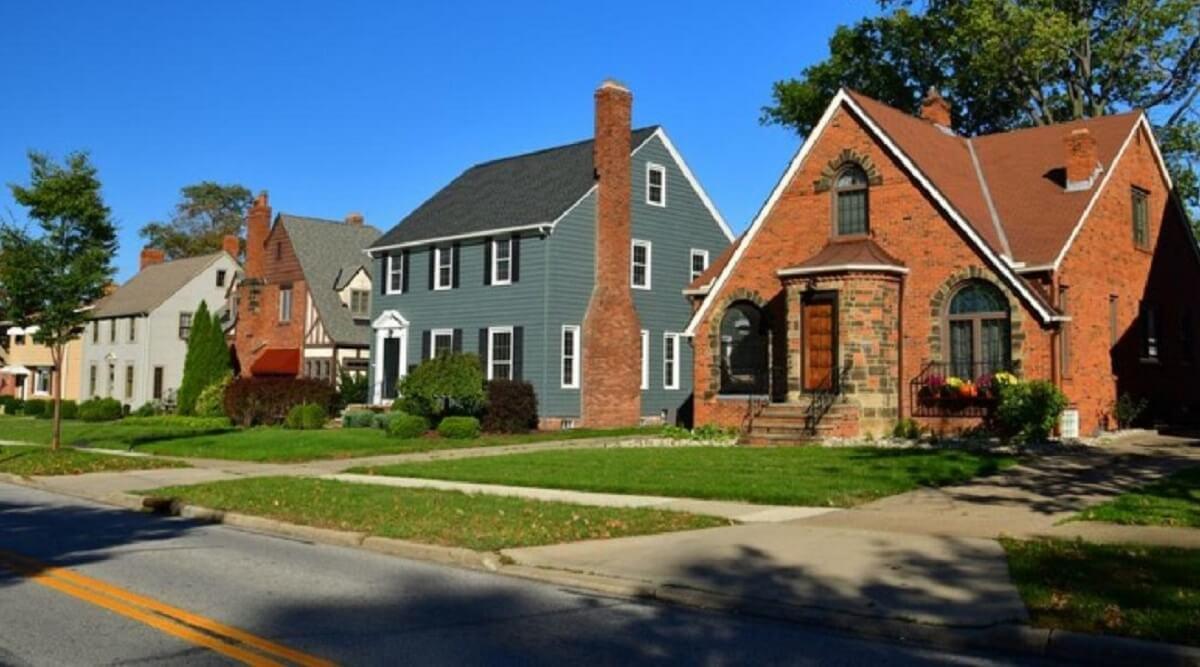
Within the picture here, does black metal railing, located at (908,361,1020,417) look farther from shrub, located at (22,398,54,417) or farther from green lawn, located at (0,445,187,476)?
shrub, located at (22,398,54,417)

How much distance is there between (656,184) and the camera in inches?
1391

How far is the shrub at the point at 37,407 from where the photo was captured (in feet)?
164

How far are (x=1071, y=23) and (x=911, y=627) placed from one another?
34419 millimetres

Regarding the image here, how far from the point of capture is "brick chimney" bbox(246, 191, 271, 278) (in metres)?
45.3

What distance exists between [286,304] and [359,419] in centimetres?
1335

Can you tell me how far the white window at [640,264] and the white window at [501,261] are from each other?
419 cm

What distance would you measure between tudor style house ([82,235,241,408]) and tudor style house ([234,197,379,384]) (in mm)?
7889

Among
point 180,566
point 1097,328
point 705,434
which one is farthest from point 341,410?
point 180,566

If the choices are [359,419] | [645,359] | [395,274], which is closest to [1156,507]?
[645,359]

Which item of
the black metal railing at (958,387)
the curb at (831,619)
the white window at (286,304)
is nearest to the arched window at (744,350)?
the black metal railing at (958,387)

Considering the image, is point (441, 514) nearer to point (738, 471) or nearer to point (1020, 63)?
point (738, 471)

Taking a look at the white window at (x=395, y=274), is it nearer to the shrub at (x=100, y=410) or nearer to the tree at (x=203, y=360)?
the tree at (x=203, y=360)

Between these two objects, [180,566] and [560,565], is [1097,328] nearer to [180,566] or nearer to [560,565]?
[560,565]

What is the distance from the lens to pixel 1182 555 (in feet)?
30.3
